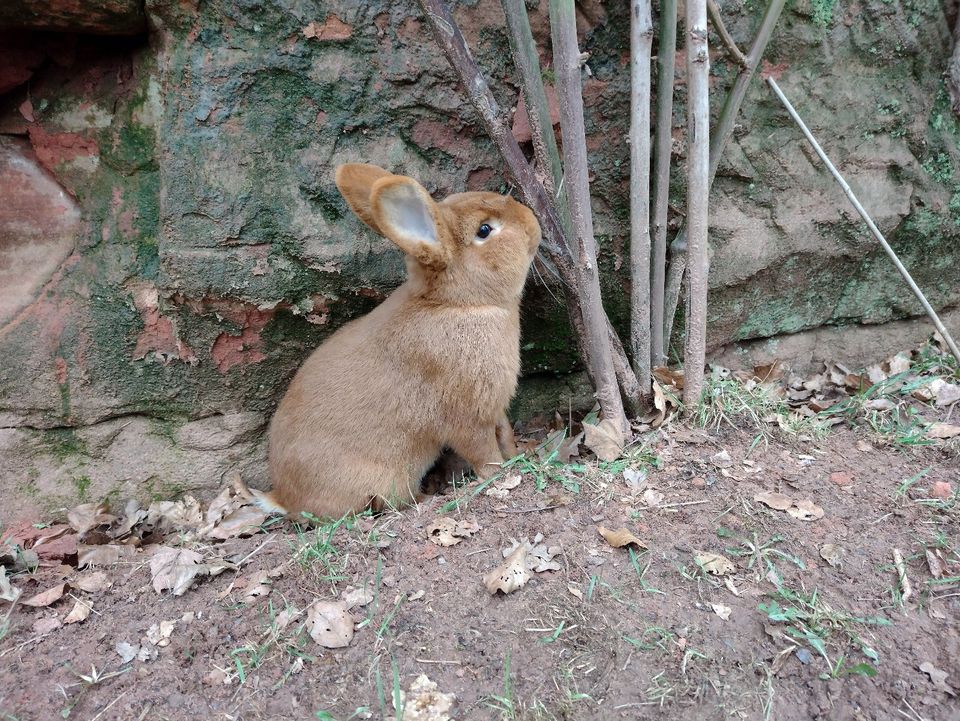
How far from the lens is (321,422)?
348 centimetres

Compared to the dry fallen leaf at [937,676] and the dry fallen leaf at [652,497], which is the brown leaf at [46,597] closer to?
the dry fallen leaf at [652,497]

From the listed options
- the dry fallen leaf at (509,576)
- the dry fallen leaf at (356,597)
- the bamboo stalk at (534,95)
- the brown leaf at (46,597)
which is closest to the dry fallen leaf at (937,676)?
the dry fallen leaf at (509,576)

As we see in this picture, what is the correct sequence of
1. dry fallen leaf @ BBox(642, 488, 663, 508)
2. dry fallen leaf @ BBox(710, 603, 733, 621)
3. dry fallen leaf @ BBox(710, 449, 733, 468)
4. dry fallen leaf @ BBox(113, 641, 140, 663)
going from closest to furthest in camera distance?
dry fallen leaf @ BBox(710, 603, 733, 621) < dry fallen leaf @ BBox(113, 641, 140, 663) < dry fallen leaf @ BBox(642, 488, 663, 508) < dry fallen leaf @ BBox(710, 449, 733, 468)

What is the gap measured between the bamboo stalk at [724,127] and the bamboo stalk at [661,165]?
0.08 metres

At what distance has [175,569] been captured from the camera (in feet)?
10.4

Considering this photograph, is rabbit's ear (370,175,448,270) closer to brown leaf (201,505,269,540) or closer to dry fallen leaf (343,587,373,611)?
dry fallen leaf (343,587,373,611)

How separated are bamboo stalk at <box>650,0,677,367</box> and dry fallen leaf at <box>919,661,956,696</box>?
1892 millimetres

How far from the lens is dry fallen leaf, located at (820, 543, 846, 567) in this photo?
9.25ft

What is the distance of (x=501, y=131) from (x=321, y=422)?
5.22 feet

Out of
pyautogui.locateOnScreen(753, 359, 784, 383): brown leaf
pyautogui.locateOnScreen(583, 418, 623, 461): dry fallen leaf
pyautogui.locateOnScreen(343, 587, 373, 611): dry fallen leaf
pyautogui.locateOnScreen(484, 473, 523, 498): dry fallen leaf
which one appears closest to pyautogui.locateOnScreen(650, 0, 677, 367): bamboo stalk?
pyautogui.locateOnScreen(583, 418, 623, 461): dry fallen leaf

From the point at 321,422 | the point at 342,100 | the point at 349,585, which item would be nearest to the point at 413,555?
the point at 349,585

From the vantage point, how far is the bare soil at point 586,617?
2.41 metres

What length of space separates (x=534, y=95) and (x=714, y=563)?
2100mm

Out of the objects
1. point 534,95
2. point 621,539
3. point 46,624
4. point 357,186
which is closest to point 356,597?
point 621,539
